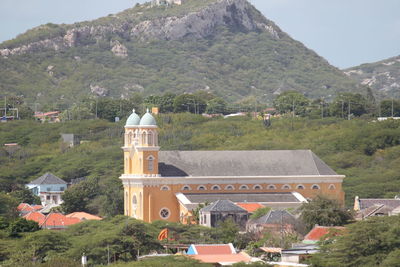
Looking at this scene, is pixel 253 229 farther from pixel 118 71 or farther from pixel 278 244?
pixel 118 71

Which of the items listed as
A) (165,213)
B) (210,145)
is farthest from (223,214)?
(210,145)

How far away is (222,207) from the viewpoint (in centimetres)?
8362

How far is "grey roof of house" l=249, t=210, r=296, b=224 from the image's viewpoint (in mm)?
79000

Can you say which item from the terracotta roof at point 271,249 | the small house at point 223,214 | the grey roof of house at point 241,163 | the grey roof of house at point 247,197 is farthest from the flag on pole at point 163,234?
the grey roof of house at point 241,163

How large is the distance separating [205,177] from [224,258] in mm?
25544

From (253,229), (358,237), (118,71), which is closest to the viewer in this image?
(358,237)

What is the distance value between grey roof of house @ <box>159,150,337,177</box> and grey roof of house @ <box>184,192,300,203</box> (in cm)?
141

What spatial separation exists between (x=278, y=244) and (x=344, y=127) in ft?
192

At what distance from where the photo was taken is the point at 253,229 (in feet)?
259

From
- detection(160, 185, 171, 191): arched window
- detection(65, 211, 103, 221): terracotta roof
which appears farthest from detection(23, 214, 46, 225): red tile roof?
detection(160, 185, 171, 191): arched window

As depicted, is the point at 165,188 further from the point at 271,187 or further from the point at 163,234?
the point at 163,234

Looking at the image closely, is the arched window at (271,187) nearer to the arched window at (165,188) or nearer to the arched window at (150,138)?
the arched window at (165,188)

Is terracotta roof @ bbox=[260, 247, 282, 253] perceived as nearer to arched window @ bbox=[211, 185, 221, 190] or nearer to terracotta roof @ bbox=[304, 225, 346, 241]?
terracotta roof @ bbox=[304, 225, 346, 241]

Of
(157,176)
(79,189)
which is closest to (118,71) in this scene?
(79,189)
